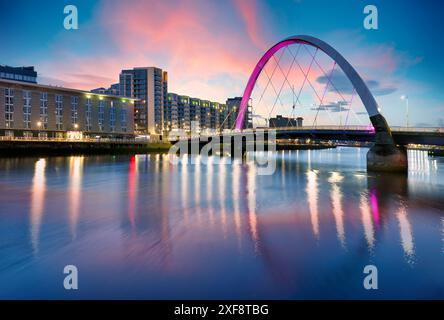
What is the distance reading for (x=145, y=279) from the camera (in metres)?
9.19

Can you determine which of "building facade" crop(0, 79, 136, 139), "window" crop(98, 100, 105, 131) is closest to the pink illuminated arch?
"building facade" crop(0, 79, 136, 139)

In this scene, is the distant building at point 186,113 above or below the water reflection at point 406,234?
above

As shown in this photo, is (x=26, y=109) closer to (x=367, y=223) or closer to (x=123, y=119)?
(x=123, y=119)

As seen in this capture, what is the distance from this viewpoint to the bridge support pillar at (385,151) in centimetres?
3846

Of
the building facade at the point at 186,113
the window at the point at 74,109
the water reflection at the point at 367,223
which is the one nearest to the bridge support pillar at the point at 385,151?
the water reflection at the point at 367,223

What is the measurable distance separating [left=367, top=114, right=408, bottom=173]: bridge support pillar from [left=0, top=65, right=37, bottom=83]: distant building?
114 m

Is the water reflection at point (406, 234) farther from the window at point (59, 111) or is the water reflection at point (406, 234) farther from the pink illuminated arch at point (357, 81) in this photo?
the window at point (59, 111)

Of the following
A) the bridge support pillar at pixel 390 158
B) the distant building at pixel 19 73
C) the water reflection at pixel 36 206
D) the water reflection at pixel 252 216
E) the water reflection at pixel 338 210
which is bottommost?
the water reflection at pixel 338 210

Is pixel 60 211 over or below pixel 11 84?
below

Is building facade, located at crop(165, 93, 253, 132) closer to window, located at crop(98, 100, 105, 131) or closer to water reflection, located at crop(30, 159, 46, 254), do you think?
window, located at crop(98, 100, 105, 131)

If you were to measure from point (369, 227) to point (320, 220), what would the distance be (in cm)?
231

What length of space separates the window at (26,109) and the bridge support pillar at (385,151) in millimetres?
73105

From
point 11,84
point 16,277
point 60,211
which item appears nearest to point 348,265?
point 16,277
